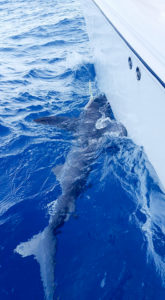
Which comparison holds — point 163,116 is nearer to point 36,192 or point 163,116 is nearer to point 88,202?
point 88,202

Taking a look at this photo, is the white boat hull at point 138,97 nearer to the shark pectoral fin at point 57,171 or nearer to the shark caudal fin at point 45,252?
the shark pectoral fin at point 57,171

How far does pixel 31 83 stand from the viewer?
5.65 m

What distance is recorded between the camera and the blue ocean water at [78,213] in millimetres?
2137

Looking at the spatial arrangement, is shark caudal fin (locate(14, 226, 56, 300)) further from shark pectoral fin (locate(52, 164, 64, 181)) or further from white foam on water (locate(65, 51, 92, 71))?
white foam on water (locate(65, 51, 92, 71))

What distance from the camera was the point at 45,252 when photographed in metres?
2.33

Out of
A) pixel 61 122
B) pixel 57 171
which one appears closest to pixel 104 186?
pixel 57 171

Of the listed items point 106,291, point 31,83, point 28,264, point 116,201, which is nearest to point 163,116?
point 116,201

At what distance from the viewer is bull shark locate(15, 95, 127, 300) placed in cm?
232

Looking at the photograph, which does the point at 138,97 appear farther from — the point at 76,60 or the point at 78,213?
the point at 76,60

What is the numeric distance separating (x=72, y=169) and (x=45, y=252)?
3.28ft

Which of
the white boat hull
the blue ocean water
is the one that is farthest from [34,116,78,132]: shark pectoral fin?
the white boat hull

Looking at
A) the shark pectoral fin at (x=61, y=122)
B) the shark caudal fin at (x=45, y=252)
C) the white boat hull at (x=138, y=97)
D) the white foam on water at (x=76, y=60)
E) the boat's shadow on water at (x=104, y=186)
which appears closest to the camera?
the white boat hull at (x=138, y=97)

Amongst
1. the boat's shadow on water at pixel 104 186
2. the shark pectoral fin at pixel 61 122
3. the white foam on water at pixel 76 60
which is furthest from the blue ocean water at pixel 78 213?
the white foam on water at pixel 76 60

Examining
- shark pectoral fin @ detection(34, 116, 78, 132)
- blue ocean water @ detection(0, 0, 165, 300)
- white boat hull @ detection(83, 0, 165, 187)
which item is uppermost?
white boat hull @ detection(83, 0, 165, 187)
